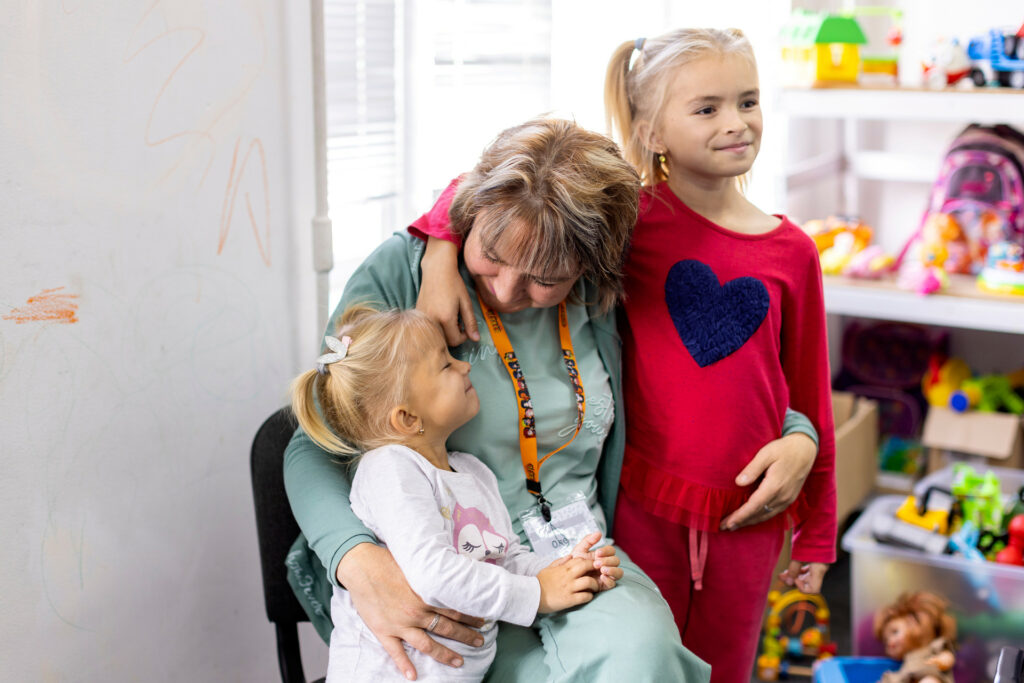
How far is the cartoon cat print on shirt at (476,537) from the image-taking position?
123 centimetres

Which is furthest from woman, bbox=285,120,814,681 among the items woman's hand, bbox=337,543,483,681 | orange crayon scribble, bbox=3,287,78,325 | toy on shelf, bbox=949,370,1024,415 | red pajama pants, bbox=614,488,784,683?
toy on shelf, bbox=949,370,1024,415

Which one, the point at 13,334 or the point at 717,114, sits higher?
the point at 717,114

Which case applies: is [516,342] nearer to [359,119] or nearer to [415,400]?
[415,400]

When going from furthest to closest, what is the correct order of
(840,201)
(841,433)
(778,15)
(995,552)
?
(840,201) → (778,15) → (841,433) → (995,552)

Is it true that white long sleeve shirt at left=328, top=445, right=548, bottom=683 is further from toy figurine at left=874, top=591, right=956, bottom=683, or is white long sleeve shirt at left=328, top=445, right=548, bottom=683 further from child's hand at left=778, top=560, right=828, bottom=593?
toy figurine at left=874, top=591, right=956, bottom=683

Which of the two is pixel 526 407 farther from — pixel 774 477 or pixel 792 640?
pixel 792 640

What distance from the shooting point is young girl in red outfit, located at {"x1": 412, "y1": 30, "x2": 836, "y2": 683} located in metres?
1.46

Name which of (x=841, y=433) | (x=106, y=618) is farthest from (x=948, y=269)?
(x=106, y=618)

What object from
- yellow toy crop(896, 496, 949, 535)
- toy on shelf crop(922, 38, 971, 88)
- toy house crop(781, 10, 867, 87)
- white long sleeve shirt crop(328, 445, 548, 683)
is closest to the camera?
white long sleeve shirt crop(328, 445, 548, 683)

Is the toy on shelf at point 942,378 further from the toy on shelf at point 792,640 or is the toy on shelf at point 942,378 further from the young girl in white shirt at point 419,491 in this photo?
the young girl in white shirt at point 419,491

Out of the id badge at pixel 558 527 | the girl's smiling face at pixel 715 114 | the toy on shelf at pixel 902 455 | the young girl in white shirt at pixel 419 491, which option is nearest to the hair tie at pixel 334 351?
the young girl in white shirt at pixel 419 491

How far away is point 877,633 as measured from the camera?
7.59ft

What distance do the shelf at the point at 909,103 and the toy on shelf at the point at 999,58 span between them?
0.05 metres

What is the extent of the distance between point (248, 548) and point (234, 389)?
0.98 ft
